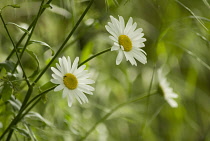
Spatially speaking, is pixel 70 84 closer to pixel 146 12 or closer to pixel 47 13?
pixel 47 13

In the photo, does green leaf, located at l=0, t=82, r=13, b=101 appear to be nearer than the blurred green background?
Yes

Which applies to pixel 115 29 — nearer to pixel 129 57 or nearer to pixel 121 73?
pixel 129 57

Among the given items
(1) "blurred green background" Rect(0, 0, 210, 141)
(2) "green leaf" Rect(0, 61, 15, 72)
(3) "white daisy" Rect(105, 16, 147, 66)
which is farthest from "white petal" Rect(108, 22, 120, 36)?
(1) "blurred green background" Rect(0, 0, 210, 141)

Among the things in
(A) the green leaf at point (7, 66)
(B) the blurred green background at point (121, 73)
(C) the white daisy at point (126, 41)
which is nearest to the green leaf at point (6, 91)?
(A) the green leaf at point (7, 66)

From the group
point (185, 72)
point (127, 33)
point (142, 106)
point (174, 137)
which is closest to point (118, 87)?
point (142, 106)

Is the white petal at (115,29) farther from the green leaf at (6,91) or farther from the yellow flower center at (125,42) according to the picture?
the green leaf at (6,91)

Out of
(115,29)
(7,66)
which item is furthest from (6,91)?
(115,29)

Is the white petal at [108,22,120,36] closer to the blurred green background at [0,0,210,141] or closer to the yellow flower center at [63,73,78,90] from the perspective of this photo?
the yellow flower center at [63,73,78,90]
